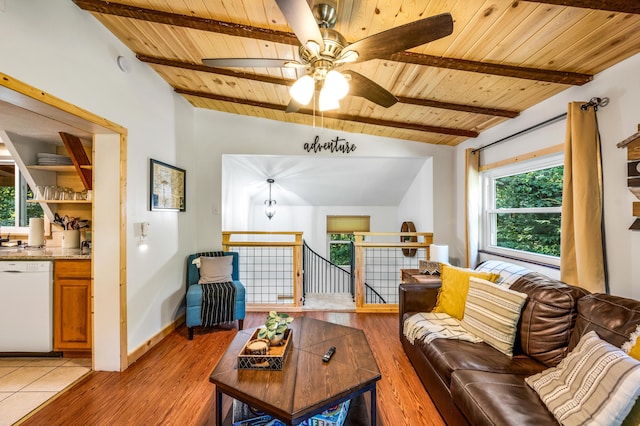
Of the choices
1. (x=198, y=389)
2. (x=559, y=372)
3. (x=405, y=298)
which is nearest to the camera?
(x=559, y=372)

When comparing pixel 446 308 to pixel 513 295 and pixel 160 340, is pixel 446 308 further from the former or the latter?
pixel 160 340

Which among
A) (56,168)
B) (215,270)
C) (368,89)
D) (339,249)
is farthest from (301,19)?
(339,249)

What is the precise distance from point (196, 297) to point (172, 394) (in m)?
1.06

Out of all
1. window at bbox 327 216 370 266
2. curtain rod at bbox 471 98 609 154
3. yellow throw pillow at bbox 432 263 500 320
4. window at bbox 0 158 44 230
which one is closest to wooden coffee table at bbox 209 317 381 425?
yellow throw pillow at bbox 432 263 500 320

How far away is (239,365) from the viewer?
5.40ft

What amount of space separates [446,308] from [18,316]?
387 centimetres

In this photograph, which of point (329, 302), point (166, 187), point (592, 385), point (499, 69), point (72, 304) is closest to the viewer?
point (592, 385)

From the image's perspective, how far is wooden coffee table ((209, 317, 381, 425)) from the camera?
4.50ft

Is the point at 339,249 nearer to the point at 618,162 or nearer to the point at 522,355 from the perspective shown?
the point at 522,355

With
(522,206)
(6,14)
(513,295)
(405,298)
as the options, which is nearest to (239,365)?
(405,298)

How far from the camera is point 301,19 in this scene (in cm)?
129

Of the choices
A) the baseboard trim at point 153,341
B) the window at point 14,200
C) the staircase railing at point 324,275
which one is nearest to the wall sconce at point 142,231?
the baseboard trim at point 153,341

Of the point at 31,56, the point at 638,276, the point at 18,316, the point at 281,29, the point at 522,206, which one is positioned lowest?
the point at 18,316

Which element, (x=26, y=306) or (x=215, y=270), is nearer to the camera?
(x=26, y=306)
